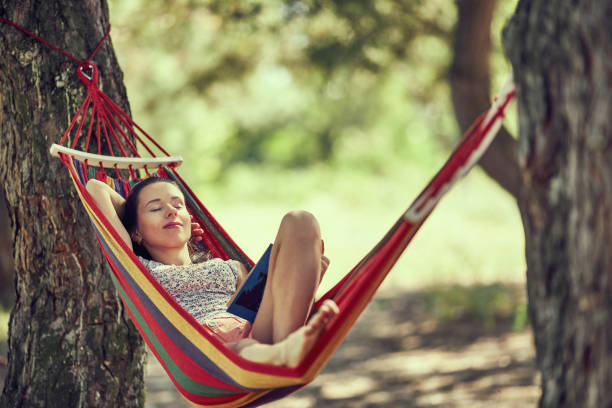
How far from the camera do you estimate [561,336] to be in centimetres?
117

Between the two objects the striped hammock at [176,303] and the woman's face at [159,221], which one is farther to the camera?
the woman's face at [159,221]

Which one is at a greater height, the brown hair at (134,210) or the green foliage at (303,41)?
the green foliage at (303,41)

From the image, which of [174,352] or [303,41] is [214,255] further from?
[303,41]

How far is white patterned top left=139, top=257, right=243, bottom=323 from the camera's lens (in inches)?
83.4

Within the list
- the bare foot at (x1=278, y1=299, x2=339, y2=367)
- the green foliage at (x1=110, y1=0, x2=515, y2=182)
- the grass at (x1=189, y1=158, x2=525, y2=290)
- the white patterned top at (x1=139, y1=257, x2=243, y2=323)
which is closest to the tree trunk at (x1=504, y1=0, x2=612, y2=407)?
the bare foot at (x1=278, y1=299, x2=339, y2=367)

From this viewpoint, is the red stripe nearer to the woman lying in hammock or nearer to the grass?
the woman lying in hammock

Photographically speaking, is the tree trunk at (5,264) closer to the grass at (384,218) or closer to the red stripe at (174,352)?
the grass at (384,218)

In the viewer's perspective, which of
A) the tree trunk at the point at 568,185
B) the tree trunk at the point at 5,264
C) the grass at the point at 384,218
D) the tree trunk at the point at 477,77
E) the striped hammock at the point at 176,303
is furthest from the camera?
the grass at the point at 384,218

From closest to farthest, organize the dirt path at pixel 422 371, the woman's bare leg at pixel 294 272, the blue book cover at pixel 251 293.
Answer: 1. the woman's bare leg at pixel 294 272
2. the blue book cover at pixel 251 293
3. the dirt path at pixel 422 371

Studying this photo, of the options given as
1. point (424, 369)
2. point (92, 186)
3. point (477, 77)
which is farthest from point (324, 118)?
point (92, 186)

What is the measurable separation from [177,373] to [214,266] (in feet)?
1.61

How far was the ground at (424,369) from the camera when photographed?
3336mm

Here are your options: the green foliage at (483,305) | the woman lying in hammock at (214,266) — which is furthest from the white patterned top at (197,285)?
the green foliage at (483,305)

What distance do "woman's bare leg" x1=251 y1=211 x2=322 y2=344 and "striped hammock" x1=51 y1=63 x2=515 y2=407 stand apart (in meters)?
0.10
